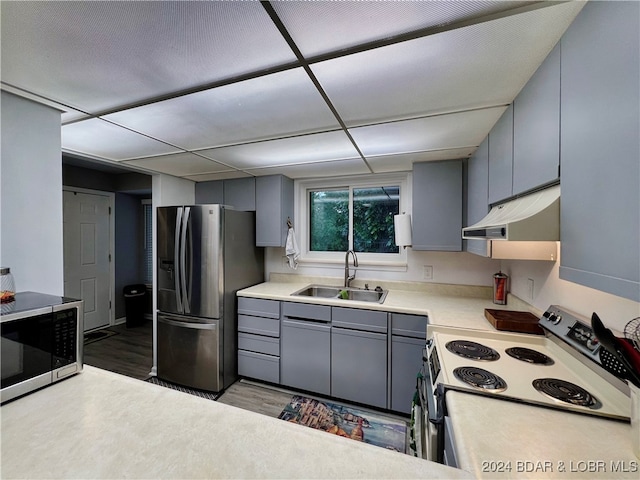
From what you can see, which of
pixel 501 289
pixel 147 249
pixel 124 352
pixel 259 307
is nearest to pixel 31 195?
pixel 259 307

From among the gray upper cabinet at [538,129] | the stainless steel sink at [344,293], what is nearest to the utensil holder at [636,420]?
the gray upper cabinet at [538,129]

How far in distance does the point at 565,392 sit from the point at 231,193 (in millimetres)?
3095

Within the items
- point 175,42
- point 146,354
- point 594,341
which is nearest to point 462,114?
point 594,341

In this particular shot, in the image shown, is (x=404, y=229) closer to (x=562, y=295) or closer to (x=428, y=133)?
(x=428, y=133)

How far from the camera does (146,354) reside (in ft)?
10.6

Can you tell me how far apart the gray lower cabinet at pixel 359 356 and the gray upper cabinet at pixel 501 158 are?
124cm

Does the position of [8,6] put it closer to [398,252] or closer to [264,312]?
[264,312]

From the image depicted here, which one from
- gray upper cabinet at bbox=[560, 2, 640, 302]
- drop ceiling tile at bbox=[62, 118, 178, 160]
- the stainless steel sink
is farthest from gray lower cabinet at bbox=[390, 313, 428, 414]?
drop ceiling tile at bbox=[62, 118, 178, 160]

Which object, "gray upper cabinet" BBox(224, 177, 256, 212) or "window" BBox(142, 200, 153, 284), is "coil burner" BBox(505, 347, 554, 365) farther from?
"window" BBox(142, 200, 153, 284)

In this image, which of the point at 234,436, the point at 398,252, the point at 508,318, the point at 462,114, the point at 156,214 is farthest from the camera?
the point at 398,252

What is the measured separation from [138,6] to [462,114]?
4.88ft

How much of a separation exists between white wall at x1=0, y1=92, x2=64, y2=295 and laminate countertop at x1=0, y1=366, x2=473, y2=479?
27.5 inches

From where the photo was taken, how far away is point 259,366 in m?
2.56

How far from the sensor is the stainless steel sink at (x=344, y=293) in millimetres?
2681
